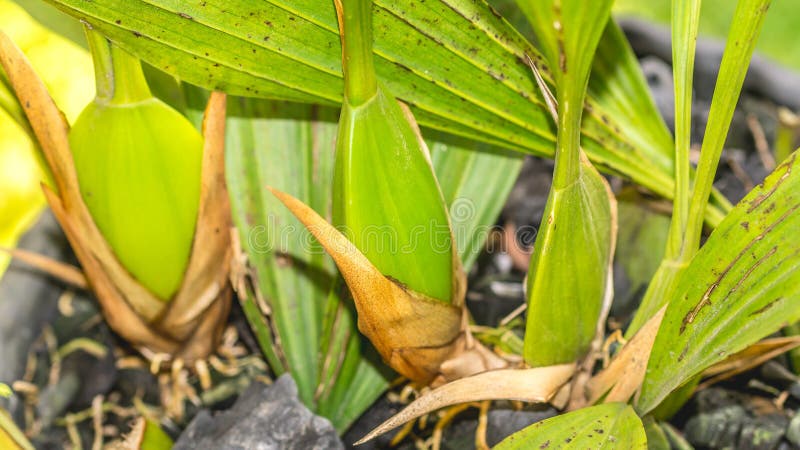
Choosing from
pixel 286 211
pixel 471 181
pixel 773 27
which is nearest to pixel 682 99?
pixel 471 181

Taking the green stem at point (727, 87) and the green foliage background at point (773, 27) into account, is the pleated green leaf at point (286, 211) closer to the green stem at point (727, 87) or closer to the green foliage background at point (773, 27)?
the green stem at point (727, 87)

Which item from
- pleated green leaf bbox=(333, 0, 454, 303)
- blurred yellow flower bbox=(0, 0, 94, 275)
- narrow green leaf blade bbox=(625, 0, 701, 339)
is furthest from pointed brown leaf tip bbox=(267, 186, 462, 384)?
blurred yellow flower bbox=(0, 0, 94, 275)

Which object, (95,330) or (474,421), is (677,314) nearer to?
(474,421)

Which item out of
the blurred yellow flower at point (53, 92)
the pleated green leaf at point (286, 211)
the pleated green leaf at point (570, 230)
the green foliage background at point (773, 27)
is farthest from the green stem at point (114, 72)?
the green foliage background at point (773, 27)

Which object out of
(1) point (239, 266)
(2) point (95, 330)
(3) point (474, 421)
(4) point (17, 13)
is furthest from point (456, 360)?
(4) point (17, 13)

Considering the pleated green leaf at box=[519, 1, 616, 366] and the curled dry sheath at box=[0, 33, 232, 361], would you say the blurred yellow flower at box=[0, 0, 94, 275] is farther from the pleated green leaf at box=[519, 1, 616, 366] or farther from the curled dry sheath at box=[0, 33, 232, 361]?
the pleated green leaf at box=[519, 1, 616, 366]
